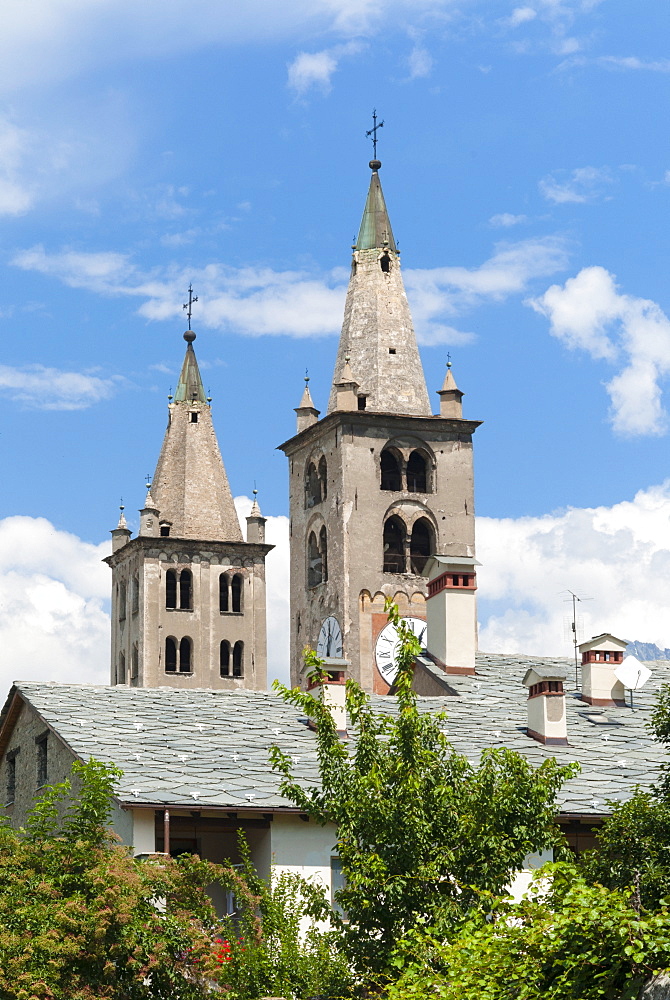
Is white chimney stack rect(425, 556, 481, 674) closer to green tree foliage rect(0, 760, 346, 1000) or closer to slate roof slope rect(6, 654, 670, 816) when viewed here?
slate roof slope rect(6, 654, 670, 816)

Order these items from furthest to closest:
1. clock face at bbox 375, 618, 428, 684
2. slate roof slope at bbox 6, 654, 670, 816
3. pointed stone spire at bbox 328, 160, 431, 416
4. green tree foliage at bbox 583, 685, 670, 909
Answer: pointed stone spire at bbox 328, 160, 431, 416
clock face at bbox 375, 618, 428, 684
slate roof slope at bbox 6, 654, 670, 816
green tree foliage at bbox 583, 685, 670, 909

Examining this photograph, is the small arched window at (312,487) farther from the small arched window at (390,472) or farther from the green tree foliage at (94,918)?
the green tree foliage at (94,918)

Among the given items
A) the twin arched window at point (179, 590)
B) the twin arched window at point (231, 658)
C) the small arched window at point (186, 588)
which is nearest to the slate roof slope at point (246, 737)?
the twin arched window at point (179, 590)

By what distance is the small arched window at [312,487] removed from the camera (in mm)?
71812

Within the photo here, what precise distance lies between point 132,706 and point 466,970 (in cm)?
1662

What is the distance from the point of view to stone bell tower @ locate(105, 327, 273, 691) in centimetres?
9931

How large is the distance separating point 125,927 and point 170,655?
80.1 metres


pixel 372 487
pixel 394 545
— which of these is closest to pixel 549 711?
pixel 372 487

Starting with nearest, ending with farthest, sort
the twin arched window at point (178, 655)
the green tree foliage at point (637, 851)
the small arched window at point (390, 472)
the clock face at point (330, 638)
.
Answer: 1. the green tree foliage at point (637, 851)
2. the clock face at point (330, 638)
3. the small arched window at point (390, 472)
4. the twin arched window at point (178, 655)

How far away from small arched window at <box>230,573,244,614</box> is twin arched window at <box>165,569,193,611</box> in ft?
8.43

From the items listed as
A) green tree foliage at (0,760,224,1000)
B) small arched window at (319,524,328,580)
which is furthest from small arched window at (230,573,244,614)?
green tree foliage at (0,760,224,1000)

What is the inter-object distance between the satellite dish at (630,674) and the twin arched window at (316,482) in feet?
123

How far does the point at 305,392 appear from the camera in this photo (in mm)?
73438

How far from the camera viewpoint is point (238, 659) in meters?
102
